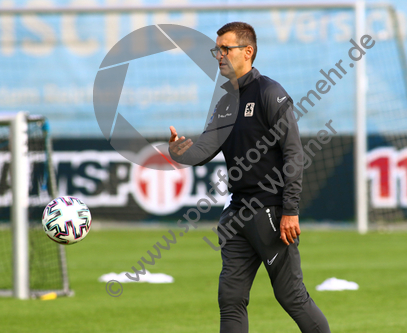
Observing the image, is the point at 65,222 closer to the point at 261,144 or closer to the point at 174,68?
the point at 261,144

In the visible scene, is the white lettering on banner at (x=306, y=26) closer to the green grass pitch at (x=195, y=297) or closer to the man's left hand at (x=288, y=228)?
the green grass pitch at (x=195, y=297)

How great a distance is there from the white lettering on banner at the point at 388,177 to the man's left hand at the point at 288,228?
30.6 ft

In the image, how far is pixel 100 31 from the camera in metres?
14.1

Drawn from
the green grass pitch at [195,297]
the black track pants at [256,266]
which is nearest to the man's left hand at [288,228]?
the black track pants at [256,266]

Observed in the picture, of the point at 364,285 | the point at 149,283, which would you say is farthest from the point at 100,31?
the point at 364,285

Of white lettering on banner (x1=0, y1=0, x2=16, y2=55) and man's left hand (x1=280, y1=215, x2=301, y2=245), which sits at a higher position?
white lettering on banner (x1=0, y1=0, x2=16, y2=55)

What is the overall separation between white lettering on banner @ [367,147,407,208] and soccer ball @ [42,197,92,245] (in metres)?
8.89

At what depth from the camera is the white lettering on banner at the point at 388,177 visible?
12273mm

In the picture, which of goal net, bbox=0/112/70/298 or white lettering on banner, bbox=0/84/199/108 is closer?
goal net, bbox=0/112/70/298

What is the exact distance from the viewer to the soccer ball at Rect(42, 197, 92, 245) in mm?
4391

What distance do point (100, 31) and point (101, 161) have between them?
3.12m

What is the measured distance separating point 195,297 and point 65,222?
7.94ft

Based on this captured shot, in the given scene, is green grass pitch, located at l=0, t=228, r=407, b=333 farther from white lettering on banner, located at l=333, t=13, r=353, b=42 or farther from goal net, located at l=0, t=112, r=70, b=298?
white lettering on banner, located at l=333, t=13, r=353, b=42
